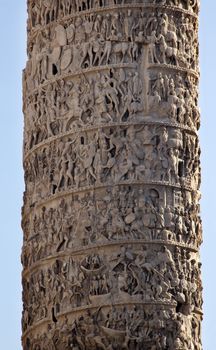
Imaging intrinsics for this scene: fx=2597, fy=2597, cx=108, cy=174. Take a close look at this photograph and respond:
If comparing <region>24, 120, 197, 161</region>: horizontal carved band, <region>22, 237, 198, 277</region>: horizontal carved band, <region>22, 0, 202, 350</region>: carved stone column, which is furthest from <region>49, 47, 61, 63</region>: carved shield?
<region>22, 237, 198, 277</region>: horizontal carved band

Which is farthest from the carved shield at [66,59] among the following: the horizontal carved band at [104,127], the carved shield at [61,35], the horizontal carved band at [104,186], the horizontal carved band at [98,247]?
the horizontal carved band at [98,247]

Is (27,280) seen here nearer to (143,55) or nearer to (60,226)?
(60,226)

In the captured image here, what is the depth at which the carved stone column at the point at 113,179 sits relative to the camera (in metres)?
23.3

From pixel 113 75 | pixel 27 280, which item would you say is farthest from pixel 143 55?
pixel 27 280

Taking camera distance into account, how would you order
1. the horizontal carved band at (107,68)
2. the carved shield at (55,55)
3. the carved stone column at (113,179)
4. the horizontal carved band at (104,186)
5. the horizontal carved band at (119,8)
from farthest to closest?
the carved shield at (55,55)
the horizontal carved band at (119,8)
the horizontal carved band at (107,68)
the horizontal carved band at (104,186)
the carved stone column at (113,179)

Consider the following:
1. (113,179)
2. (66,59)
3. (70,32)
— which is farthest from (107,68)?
(113,179)

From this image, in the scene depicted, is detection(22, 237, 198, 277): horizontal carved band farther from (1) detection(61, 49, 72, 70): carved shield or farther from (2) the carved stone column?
(1) detection(61, 49, 72, 70): carved shield

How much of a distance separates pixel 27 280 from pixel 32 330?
51 centimetres

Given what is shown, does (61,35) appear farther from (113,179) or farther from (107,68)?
(113,179)

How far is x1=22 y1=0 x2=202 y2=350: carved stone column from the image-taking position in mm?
23344

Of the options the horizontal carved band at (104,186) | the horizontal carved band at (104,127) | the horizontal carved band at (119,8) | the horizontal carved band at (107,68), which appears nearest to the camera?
the horizontal carved band at (104,186)

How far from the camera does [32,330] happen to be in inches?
939

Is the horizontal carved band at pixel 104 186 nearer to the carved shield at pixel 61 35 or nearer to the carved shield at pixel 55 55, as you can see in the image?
the carved shield at pixel 55 55

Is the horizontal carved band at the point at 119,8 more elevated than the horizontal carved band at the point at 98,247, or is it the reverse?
the horizontal carved band at the point at 119,8
